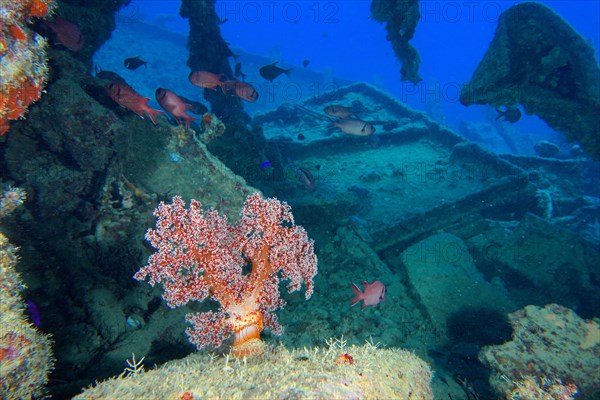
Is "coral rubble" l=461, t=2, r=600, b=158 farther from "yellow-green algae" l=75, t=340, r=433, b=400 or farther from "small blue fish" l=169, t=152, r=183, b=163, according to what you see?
"yellow-green algae" l=75, t=340, r=433, b=400

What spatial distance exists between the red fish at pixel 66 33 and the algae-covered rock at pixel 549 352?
793cm

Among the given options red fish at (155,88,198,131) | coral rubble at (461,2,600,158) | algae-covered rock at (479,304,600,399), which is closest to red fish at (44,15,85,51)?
red fish at (155,88,198,131)

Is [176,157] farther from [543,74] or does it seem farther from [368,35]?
[368,35]

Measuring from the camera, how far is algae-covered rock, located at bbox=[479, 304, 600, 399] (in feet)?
10.0

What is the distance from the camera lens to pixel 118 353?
3.21 m

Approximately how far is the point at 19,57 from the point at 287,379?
11.7 feet

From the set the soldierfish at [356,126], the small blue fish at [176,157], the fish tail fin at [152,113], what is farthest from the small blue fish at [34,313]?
the soldierfish at [356,126]

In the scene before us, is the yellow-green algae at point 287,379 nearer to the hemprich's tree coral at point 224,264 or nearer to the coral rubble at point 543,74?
the hemprich's tree coral at point 224,264

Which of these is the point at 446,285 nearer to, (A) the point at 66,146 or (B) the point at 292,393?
(B) the point at 292,393

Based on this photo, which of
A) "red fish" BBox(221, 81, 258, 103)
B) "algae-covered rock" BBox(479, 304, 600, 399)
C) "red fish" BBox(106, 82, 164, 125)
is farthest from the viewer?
"red fish" BBox(221, 81, 258, 103)

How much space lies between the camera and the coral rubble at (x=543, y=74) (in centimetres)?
562

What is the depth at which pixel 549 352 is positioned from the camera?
10.7 feet

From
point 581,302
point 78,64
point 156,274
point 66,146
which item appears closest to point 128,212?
point 66,146

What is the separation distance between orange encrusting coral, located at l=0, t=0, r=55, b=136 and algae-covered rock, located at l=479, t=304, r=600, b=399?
573 cm
